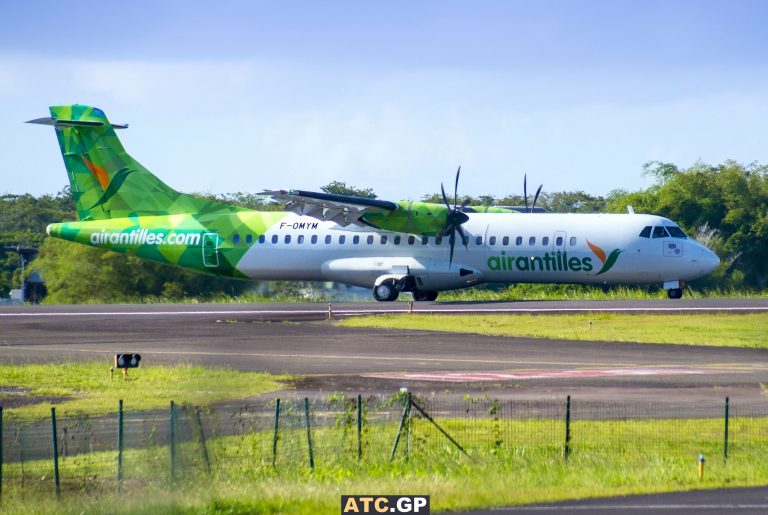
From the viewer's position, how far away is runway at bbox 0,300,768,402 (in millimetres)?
26906

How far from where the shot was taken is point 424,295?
171 ft

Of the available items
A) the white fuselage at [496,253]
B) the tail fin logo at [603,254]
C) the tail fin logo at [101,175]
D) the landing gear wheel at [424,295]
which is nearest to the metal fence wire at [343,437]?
the tail fin logo at [603,254]

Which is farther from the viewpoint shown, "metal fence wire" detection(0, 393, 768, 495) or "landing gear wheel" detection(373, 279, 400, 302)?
"landing gear wheel" detection(373, 279, 400, 302)

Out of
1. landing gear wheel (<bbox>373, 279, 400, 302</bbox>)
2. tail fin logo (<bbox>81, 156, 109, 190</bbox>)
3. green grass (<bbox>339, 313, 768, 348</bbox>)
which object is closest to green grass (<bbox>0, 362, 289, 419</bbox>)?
green grass (<bbox>339, 313, 768, 348</bbox>)

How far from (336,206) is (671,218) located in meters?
34.1

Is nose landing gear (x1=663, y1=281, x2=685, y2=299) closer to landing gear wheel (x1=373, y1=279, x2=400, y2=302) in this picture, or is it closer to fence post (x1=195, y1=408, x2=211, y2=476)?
landing gear wheel (x1=373, y1=279, x2=400, y2=302)

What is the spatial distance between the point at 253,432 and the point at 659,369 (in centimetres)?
1325

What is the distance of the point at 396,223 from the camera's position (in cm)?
5000

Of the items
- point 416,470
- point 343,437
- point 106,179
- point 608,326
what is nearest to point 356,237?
point 106,179

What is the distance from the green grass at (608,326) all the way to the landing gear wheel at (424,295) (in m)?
8.19

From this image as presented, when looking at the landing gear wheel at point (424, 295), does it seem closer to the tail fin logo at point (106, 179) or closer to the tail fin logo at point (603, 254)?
the tail fin logo at point (603, 254)

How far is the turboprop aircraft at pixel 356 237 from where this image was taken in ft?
156

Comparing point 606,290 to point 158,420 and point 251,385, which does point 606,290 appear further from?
point 158,420

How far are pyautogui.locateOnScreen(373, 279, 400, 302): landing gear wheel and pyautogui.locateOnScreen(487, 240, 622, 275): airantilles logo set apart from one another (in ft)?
14.7
